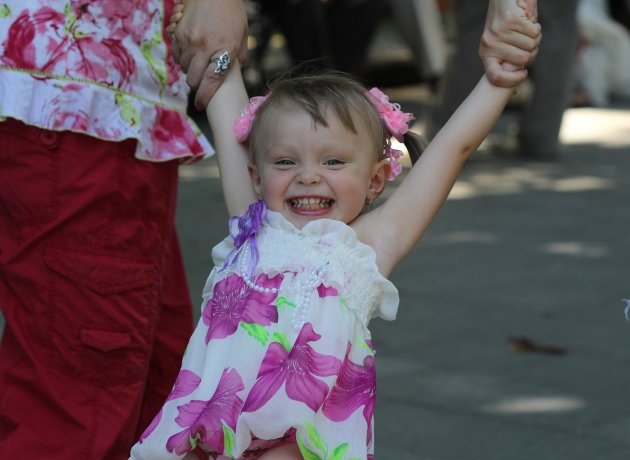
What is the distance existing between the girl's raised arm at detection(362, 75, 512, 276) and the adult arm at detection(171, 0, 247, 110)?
1.69 feet

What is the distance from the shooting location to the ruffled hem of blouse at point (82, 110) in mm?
2939

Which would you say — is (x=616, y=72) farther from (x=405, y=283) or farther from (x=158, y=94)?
(x=158, y=94)

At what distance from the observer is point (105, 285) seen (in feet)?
9.89

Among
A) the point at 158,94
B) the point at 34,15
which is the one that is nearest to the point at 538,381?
the point at 158,94

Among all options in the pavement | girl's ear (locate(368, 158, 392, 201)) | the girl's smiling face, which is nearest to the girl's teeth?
the girl's smiling face

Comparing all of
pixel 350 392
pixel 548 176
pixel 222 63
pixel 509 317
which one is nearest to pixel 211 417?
pixel 350 392

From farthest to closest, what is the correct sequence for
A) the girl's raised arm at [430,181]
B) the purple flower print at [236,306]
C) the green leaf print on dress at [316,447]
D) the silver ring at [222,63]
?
the silver ring at [222,63]
the girl's raised arm at [430,181]
the purple flower print at [236,306]
the green leaf print on dress at [316,447]

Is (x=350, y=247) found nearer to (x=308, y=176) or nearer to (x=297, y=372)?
(x=308, y=176)

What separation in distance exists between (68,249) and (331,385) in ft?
2.70

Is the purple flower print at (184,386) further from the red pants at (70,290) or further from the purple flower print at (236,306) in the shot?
the red pants at (70,290)

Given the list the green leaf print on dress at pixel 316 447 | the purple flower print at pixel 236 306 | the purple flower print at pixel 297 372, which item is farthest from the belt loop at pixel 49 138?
the green leaf print on dress at pixel 316 447

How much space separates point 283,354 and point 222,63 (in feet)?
2.40

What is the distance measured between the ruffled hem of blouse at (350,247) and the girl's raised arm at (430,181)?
5 cm

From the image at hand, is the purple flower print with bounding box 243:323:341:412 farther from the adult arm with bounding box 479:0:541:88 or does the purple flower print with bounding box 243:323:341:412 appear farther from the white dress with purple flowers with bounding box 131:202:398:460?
the adult arm with bounding box 479:0:541:88
